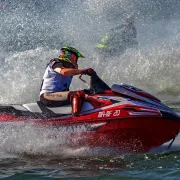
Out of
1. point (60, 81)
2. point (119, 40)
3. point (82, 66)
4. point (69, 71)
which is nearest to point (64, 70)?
point (69, 71)

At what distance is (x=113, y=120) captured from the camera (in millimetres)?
5941

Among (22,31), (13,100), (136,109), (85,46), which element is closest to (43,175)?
(136,109)

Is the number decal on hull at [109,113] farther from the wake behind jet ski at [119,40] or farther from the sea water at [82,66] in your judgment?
the wake behind jet ski at [119,40]

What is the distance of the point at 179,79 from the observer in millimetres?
11953

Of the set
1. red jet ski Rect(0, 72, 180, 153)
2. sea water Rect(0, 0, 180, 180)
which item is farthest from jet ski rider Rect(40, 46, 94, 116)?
sea water Rect(0, 0, 180, 180)

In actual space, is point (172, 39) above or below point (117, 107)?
above

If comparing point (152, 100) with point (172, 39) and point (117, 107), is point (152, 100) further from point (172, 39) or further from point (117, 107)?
point (172, 39)

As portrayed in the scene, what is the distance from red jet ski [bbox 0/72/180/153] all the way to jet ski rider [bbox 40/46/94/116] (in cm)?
11

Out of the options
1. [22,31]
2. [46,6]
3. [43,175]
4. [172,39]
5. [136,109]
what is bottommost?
[43,175]

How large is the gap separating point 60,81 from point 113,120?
102cm

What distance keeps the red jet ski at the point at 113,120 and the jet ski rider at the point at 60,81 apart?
0.37ft

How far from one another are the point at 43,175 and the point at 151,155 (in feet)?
5.12

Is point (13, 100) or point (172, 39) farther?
point (172, 39)

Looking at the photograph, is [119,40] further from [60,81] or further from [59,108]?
[59,108]
